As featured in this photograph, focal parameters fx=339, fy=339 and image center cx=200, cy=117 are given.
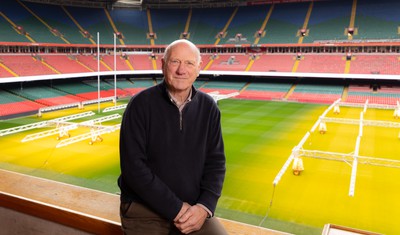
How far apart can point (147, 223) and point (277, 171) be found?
45.8 feet

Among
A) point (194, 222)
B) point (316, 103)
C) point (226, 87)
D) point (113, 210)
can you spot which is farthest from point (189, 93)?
point (226, 87)

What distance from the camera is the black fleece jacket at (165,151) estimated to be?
2.66 metres

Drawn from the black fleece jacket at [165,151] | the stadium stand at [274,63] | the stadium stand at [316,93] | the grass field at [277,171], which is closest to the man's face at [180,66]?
the black fleece jacket at [165,151]

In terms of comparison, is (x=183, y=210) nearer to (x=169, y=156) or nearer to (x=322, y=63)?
(x=169, y=156)

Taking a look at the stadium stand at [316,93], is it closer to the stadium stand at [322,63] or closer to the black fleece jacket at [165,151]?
the stadium stand at [322,63]

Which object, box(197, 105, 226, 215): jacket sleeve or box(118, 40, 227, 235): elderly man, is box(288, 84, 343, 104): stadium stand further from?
box(118, 40, 227, 235): elderly man

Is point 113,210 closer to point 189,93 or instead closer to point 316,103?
point 189,93

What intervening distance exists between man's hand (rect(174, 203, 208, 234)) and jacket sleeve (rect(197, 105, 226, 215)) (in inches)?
4.7

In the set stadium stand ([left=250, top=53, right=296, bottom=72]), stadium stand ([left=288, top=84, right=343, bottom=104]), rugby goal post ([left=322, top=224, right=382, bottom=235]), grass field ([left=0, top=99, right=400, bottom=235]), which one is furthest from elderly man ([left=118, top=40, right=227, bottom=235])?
stadium stand ([left=250, top=53, right=296, bottom=72])

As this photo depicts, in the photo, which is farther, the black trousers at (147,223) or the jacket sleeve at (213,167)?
the jacket sleeve at (213,167)

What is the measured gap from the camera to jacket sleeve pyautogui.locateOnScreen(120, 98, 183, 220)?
8.64ft

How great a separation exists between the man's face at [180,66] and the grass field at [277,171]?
8.95 meters

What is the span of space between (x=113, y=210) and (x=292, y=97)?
1591 inches

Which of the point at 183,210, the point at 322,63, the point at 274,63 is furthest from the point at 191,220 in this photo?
the point at 274,63
